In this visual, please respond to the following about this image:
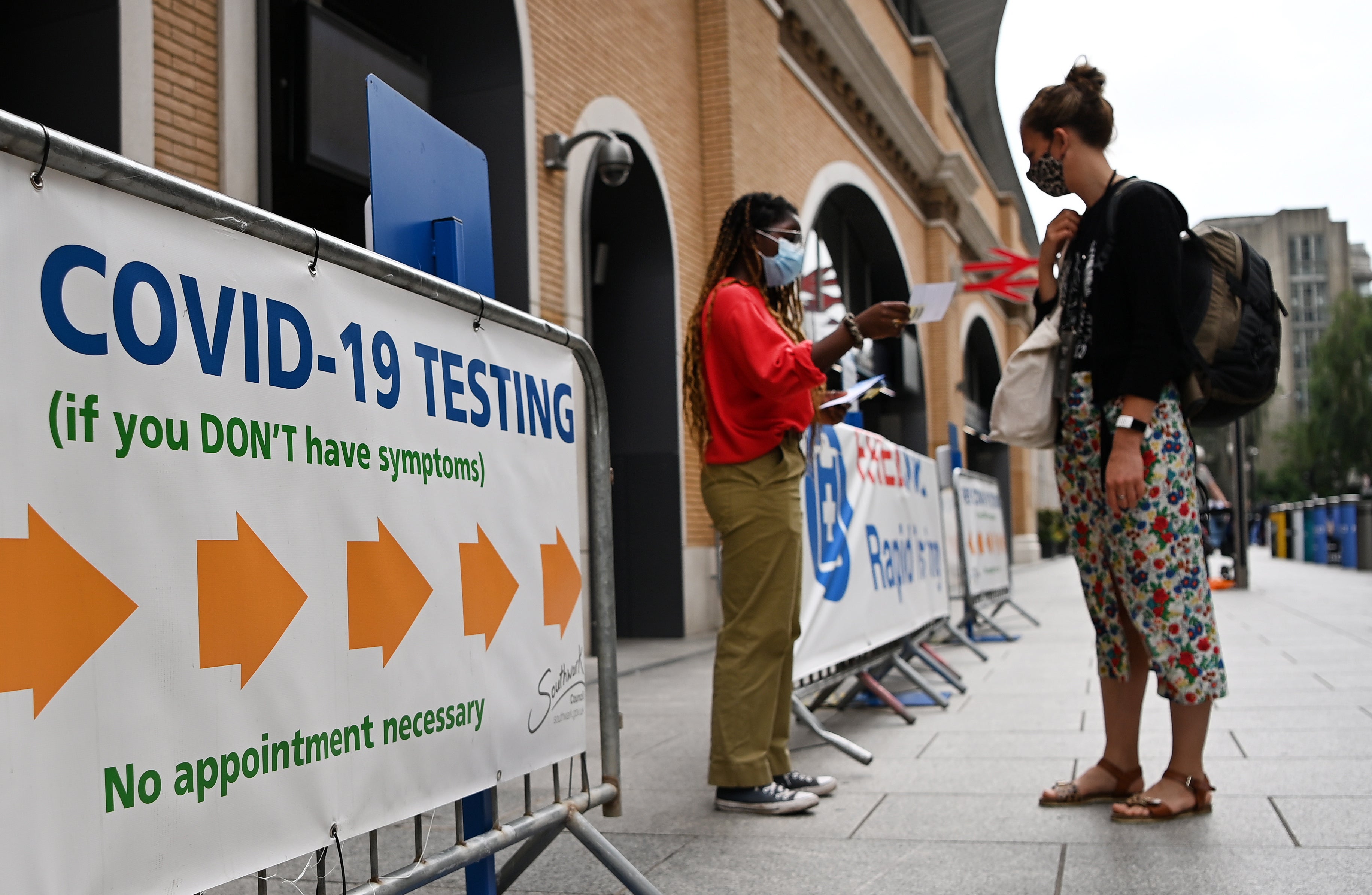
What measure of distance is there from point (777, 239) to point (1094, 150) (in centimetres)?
108

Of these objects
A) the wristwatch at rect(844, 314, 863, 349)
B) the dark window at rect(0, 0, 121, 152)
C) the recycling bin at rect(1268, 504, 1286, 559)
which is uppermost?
the dark window at rect(0, 0, 121, 152)

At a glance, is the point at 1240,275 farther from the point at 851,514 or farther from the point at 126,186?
the point at 126,186

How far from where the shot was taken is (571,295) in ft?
A: 30.3

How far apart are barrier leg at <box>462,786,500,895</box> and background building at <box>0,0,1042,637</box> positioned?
4268 millimetres

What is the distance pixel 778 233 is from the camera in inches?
157

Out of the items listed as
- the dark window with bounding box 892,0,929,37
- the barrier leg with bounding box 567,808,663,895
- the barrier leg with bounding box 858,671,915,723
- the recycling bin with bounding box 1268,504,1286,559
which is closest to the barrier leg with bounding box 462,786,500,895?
the barrier leg with bounding box 567,808,663,895

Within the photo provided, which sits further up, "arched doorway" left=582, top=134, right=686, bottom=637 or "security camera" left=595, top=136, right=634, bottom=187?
"security camera" left=595, top=136, right=634, bottom=187

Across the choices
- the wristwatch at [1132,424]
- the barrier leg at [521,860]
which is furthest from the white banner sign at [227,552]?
the wristwatch at [1132,424]

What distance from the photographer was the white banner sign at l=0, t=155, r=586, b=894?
1439 millimetres

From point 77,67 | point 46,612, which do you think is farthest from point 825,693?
point 77,67

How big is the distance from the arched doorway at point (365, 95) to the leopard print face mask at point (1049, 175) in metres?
4.14

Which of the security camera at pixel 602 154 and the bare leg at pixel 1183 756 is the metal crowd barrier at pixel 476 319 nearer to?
the bare leg at pixel 1183 756

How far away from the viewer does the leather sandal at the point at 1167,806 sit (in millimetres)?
3439

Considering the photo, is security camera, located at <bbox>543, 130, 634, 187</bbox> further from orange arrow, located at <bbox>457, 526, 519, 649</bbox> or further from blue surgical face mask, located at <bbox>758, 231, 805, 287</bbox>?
orange arrow, located at <bbox>457, 526, 519, 649</bbox>
